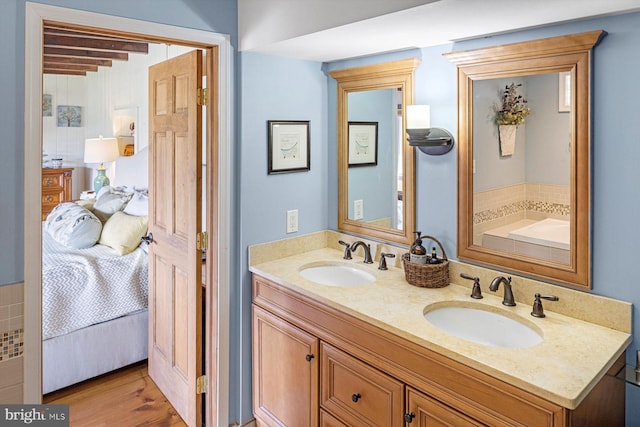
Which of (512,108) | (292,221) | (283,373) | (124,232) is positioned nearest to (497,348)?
(512,108)

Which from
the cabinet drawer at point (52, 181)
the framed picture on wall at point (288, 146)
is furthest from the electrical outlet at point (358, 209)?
the cabinet drawer at point (52, 181)

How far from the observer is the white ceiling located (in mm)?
1434

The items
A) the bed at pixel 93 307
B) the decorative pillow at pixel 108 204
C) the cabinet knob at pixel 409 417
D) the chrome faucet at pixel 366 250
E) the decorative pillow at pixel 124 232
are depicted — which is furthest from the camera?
the decorative pillow at pixel 108 204

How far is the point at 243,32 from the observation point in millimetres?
2139

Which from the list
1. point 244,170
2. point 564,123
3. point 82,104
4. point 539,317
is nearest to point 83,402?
point 244,170

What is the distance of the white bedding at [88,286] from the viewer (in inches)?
108

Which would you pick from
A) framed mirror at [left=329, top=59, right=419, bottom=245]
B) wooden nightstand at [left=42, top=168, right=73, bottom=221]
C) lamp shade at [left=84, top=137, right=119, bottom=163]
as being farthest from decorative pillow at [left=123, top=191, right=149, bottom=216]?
wooden nightstand at [left=42, top=168, right=73, bottom=221]

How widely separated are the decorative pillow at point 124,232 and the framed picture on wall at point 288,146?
145cm

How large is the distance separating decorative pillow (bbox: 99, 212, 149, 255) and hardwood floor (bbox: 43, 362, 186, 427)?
876 millimetres

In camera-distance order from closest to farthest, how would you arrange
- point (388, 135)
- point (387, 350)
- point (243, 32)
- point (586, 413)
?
1. point (586, 413)
2. point (387, 350)
3. point (243, 32)
4. point (388, 135)

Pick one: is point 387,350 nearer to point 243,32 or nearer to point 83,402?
point 243,32

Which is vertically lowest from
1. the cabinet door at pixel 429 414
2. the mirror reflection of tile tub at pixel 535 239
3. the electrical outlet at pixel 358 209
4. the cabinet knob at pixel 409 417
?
the cabinet knob at pixel 409 417

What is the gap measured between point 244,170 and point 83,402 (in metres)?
1.81

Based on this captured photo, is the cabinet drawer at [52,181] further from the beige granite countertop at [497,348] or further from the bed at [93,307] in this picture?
the beige granite countertop at [497,348]
